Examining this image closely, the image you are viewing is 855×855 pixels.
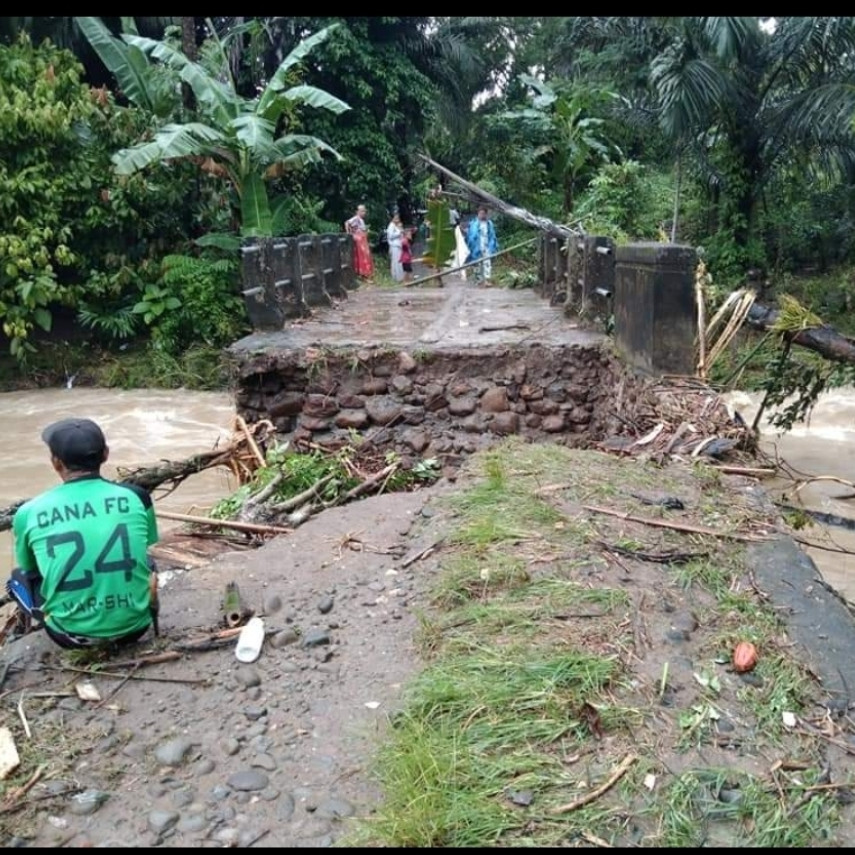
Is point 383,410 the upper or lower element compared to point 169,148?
lower

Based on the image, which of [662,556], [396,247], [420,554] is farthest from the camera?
[396,247]

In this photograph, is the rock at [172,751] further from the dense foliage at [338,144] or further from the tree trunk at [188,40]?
the tree trunk at [188,40]

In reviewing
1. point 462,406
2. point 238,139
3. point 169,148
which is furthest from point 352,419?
point 238,139

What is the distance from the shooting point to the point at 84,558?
3279mm

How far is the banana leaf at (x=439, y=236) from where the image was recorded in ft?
47.8

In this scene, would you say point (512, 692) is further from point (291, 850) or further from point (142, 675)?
point (142, 675)

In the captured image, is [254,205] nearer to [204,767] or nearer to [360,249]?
[360,249]

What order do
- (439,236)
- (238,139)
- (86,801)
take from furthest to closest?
1. (439,236)
2. (238,139)
3. (86,801)

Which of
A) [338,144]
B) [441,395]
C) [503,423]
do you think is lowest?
[503,423]

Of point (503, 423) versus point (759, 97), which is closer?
point (503, 423)

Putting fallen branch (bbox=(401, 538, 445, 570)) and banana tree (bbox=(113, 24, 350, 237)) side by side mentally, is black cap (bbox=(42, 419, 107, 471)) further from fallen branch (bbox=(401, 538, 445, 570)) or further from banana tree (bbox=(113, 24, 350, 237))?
banana tree (bbox=(113, 24, 350, 237))

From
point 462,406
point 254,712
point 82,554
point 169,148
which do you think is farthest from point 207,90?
point 254,712

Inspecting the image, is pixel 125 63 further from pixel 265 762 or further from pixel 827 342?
pixel 265 762

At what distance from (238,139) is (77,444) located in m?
10.4
